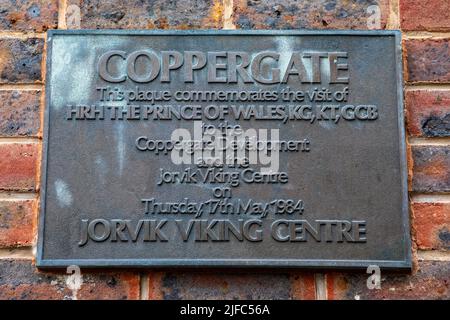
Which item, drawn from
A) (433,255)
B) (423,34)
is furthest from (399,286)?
(423,34)

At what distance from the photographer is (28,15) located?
6.13 ft

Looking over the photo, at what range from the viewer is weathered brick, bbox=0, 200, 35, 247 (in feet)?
A: 5.70

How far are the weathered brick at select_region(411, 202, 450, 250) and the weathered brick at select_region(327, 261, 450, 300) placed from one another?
8 cm

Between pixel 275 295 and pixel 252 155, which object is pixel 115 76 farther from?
pixel 275 295

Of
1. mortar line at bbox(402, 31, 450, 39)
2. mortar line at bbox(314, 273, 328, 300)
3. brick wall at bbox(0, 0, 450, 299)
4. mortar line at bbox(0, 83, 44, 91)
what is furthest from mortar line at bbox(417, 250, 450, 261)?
mortar line at bbox(0, 83, 44, 91)

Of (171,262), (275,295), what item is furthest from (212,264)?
(275,295)

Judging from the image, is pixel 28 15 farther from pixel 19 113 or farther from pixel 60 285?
pixel 60 285

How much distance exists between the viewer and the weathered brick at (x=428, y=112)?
1.78 metres

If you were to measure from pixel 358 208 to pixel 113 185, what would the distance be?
776 millimetres

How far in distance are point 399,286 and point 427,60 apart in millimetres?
756

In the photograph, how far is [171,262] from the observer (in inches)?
65.2

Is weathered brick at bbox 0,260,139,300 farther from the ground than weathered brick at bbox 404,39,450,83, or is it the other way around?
weathered brick at bbox 404,39,450,83

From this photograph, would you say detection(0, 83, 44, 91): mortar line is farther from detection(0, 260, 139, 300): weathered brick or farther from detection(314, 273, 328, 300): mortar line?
detection(314, 273, 328, 300): mortar line

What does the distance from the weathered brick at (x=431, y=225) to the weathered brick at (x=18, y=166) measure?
1.25 meters
